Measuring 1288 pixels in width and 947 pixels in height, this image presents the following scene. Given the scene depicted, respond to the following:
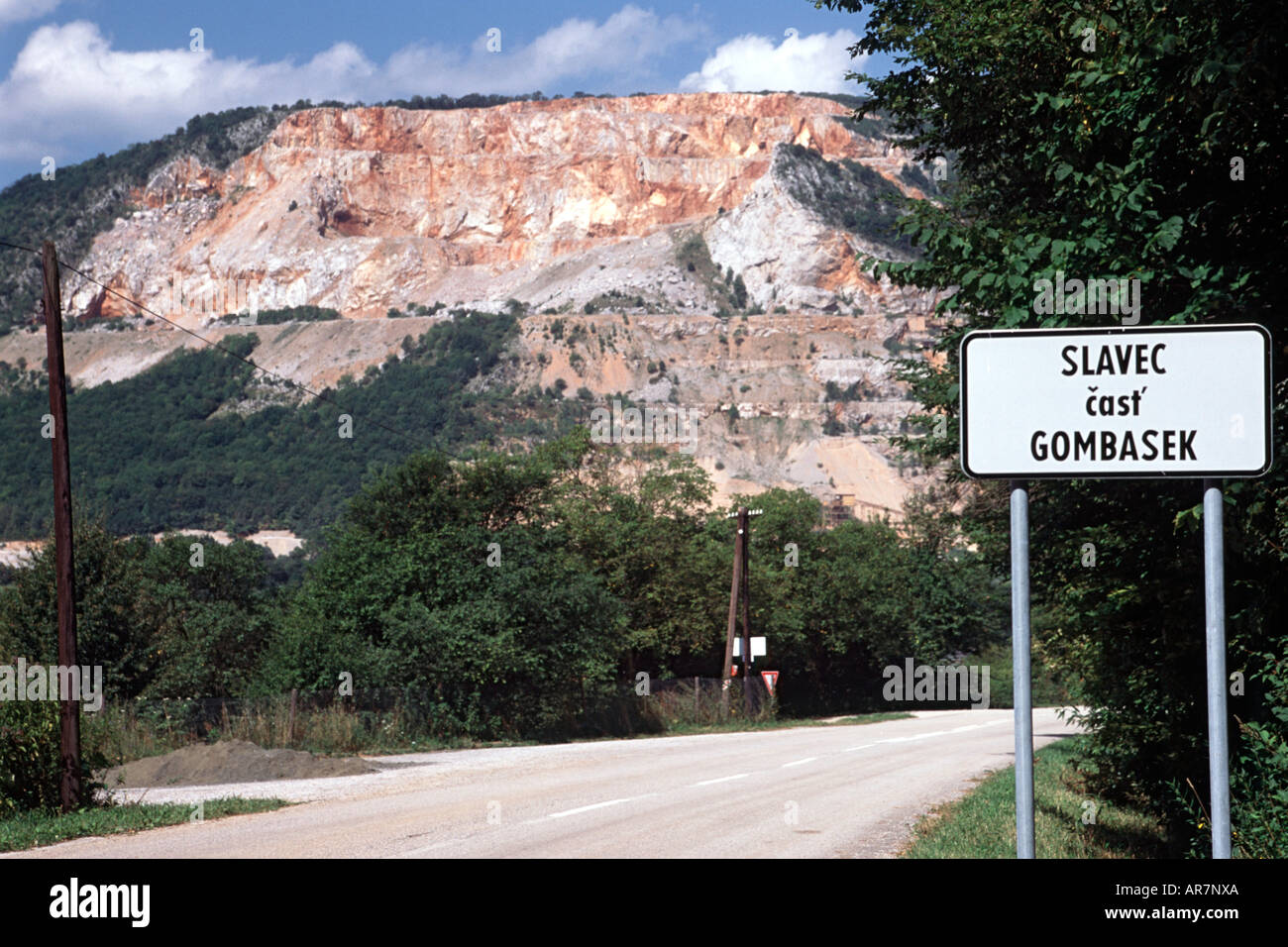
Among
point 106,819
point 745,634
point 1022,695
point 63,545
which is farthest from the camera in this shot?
point 745,634

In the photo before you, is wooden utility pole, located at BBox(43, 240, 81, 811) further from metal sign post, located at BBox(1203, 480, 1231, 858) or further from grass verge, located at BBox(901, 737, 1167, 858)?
metal sign post, located at BBox(1203, 480, 1231, 858)

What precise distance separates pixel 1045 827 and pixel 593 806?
500 cm

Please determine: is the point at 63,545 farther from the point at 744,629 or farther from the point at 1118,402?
the point at 744,629

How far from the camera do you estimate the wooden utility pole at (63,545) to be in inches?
593

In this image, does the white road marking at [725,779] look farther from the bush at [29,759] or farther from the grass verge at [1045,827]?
the bush at [29,759]

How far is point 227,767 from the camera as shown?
21.5 meters

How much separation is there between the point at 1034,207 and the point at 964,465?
28.2 ft

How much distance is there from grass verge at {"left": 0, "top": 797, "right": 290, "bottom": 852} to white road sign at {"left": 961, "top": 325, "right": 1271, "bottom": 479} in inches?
411

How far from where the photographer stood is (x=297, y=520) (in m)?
158

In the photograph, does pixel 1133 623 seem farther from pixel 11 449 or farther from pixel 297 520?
pixel 11 449

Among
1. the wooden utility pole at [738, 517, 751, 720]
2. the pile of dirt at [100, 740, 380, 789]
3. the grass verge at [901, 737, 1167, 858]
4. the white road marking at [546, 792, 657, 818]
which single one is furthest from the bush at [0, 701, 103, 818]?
the wooden utility pole at [738, 517, 751, 720]

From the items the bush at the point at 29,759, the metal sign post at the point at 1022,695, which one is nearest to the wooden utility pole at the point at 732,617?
the bush at the point at 29,759

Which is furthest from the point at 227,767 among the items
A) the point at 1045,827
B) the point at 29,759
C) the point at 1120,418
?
the point at 1120,418
